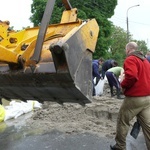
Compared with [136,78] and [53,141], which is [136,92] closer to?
[136,78]

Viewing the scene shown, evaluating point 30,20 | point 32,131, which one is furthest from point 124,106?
point 30,20

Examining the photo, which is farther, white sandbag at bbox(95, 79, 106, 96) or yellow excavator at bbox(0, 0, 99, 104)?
white sandbag at bbox(95, 79, 106, 96)

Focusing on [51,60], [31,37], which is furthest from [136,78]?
[31,37]

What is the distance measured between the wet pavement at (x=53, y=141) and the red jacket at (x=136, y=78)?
1165mm

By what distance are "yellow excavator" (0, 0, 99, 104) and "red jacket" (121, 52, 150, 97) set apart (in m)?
0.66

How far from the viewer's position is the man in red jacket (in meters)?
5.08

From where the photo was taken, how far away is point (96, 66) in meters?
12.4

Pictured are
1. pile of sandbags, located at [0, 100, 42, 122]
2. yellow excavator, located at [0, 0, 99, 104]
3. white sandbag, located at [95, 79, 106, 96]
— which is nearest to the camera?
yellow excavator, located at [0, 0, 99, 104]

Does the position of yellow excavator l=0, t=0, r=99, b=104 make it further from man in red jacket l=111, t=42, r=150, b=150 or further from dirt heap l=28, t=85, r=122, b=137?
dirt heap l=28, t=85, r=122, b=137

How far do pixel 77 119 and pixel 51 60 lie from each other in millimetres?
3897

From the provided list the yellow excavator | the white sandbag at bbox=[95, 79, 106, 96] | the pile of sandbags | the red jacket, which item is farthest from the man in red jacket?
the white sandbag at bbox=[95, 79, 106, 96]

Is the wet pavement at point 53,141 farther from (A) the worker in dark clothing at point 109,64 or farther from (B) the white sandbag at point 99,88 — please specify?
(A) the worker in dark clothing at point 109,64

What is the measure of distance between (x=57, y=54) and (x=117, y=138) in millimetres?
2176

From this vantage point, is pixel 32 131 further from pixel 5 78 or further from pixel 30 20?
pixel 30 20
